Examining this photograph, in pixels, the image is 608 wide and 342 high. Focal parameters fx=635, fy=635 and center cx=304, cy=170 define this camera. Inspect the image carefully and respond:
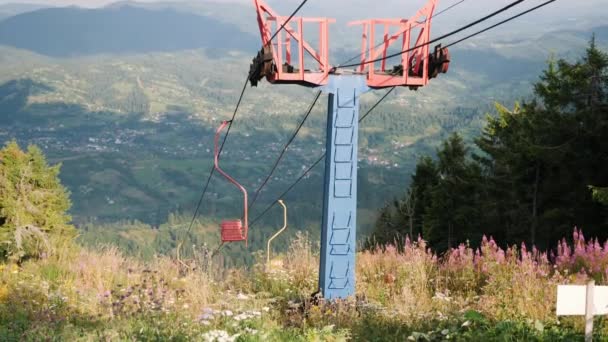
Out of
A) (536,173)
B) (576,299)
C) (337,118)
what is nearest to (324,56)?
(337,118)

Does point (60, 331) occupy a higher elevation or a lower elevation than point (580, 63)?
lower

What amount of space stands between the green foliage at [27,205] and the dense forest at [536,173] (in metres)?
11.9

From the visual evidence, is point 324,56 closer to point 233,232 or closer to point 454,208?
point 233,232

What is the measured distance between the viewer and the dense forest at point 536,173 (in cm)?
2355

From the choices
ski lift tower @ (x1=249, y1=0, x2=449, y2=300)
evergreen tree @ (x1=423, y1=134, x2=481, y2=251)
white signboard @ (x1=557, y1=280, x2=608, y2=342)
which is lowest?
evergreen tree @ (x1=423, y1=134, x2=481, y2=251)

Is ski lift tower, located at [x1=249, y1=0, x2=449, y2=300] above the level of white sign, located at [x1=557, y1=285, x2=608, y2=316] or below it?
above

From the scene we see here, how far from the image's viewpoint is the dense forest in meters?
23.5

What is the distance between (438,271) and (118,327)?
14.0 feet

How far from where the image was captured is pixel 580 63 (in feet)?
81.0

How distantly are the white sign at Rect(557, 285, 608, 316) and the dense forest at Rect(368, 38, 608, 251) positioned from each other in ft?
49.6

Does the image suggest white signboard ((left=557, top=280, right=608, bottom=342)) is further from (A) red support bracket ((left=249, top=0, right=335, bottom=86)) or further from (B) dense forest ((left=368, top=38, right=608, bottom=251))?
(B) dense forest ((left=368, top=38, right=608, bottom=251))

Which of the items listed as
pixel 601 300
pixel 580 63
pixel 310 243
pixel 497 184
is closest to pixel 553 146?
pixel 580 63

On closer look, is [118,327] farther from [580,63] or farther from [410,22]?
[580,63]

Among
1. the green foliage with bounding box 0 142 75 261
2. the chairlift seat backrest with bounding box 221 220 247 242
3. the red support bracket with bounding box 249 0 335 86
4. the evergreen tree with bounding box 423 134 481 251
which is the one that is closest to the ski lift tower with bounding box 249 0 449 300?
the red support bracket with bounding box 249 0 335 86
